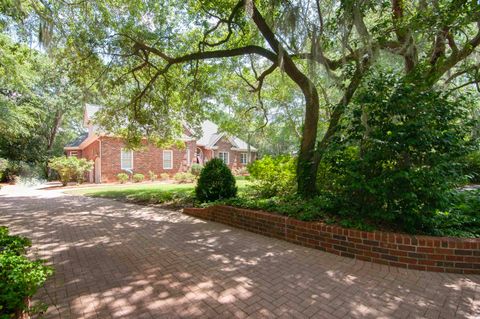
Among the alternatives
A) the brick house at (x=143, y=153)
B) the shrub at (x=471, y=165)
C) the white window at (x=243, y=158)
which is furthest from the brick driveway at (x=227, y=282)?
the white window at (x=243, y=158)

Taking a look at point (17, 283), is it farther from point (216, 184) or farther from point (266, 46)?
point (266, 46)

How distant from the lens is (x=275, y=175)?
6938 millimetres

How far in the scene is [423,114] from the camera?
3713 mm

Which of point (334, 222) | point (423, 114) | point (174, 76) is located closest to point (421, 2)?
point (423, 114)

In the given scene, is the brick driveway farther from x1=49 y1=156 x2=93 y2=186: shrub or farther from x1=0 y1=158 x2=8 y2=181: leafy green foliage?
x1=0 y1=158 x2=8 y2=181: leafy green foliage

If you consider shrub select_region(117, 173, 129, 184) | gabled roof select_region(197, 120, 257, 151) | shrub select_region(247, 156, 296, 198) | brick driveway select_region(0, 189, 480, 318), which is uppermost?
gabled roof select_region(197, 120, 257, 151)

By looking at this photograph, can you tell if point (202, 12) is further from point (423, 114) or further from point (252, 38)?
point (423, 114)

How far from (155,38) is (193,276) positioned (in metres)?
7.02

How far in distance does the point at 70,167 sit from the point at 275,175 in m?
14.4

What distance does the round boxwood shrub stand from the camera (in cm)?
706

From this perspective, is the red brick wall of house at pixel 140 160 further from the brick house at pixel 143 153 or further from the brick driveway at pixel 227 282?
the brick driveway at pixel 227 282

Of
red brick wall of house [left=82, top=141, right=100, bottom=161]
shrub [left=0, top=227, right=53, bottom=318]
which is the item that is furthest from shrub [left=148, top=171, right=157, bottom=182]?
shrub [left=0, top=227, right=53, bottom=318]

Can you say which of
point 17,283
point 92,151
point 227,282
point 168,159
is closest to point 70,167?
point 92,151

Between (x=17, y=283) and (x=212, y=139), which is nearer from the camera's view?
(x=17, y=283)
